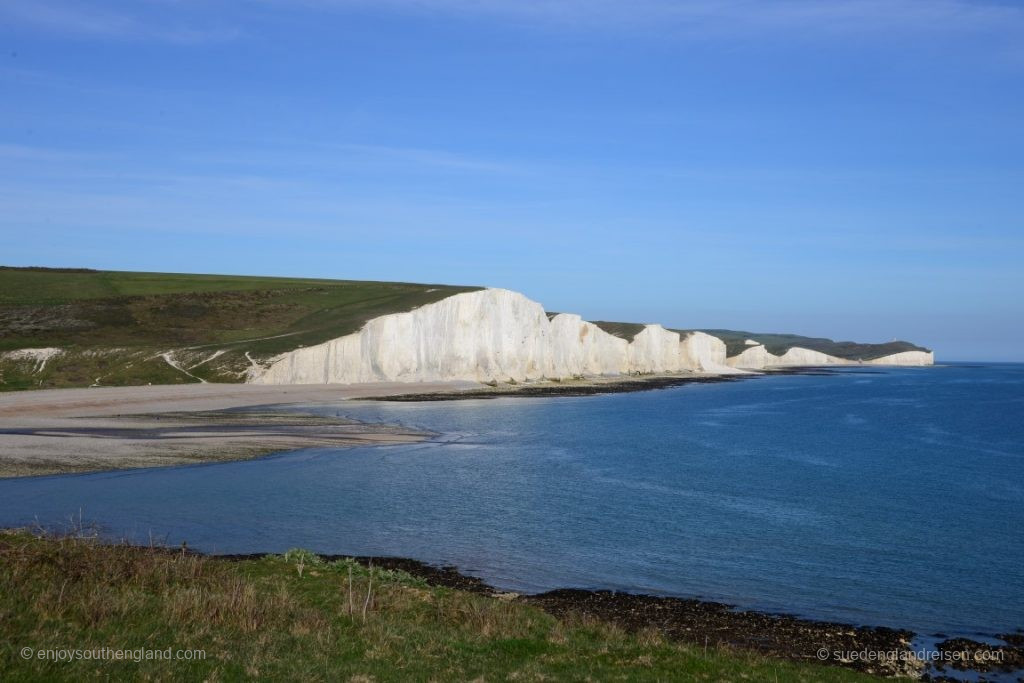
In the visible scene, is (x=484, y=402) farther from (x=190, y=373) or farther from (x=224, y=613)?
(x=224, y=613)

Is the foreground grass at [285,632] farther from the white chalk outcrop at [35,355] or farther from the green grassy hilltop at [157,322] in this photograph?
the white chalk outcrop at [35,355]

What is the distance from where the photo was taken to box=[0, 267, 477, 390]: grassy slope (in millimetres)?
64812

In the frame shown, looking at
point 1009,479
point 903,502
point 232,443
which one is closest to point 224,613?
point 903,502

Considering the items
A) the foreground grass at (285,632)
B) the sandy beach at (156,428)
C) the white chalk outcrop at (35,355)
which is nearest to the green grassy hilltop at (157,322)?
the white chalk outcrop at (35,355)

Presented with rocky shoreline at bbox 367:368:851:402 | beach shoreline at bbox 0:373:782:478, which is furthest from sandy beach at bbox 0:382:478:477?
rocky shoreline at bbox 367:368:851:402

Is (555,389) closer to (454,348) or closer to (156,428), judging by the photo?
(454,348)

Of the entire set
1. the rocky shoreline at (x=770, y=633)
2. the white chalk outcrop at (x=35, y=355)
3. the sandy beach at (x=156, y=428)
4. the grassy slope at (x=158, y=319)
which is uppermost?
the grassy slope at (x=158, y=319)

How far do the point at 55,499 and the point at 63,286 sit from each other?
76.5 metres

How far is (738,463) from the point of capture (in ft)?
130

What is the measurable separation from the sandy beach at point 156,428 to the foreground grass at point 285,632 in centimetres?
2052

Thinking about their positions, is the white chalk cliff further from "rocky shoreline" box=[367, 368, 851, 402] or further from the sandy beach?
the sandy beach

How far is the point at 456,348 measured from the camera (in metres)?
82.6

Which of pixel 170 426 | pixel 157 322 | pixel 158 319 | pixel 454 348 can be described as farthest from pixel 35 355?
pixel 454 348

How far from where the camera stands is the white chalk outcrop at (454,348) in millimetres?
72938
